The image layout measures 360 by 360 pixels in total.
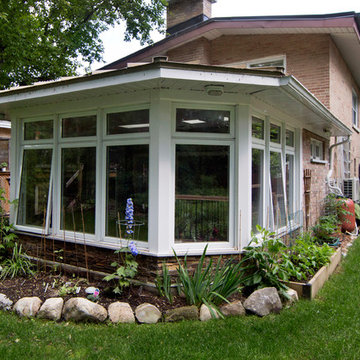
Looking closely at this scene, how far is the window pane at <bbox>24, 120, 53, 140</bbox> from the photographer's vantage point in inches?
218

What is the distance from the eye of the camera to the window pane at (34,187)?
5.57 m

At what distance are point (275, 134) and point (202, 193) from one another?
1962 millimetres

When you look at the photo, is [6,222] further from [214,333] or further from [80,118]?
[214,333]

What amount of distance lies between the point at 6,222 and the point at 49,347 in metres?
3.24

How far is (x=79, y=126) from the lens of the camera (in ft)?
17.0

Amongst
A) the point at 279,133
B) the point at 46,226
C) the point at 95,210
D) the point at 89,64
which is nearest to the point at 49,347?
the point at 95,210

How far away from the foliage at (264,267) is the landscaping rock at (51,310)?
2.16 m

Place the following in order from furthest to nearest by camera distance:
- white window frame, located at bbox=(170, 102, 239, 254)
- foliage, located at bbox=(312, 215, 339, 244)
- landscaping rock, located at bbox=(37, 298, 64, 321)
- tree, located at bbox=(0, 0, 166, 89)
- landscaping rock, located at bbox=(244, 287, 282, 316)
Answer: tree, located at bbox=(0, 0, 166, 89), foliage, located at bbox=(312, 215, 339, 244), white window frame, located at bbox=(170, 102, 239, 254), landscaping rock, located at bbox=(244, 287, 282, 316), landscaping rock, located at bbox=(37, 298, 64, 321)

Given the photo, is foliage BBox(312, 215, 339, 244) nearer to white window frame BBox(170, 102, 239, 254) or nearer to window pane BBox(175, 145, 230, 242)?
white window frame BBox(170, 102, 239, 254)

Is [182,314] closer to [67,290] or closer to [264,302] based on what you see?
[264,302]

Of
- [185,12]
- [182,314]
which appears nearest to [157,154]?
[182,314]

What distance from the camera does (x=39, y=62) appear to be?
12.6 m

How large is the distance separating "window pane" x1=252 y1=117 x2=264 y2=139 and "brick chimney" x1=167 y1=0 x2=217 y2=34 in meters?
7.33

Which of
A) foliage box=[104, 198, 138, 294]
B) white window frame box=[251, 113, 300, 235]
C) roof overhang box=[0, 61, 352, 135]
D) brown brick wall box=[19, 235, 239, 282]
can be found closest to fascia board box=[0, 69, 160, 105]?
roof overhang box=[0, 61, 352, 135]
